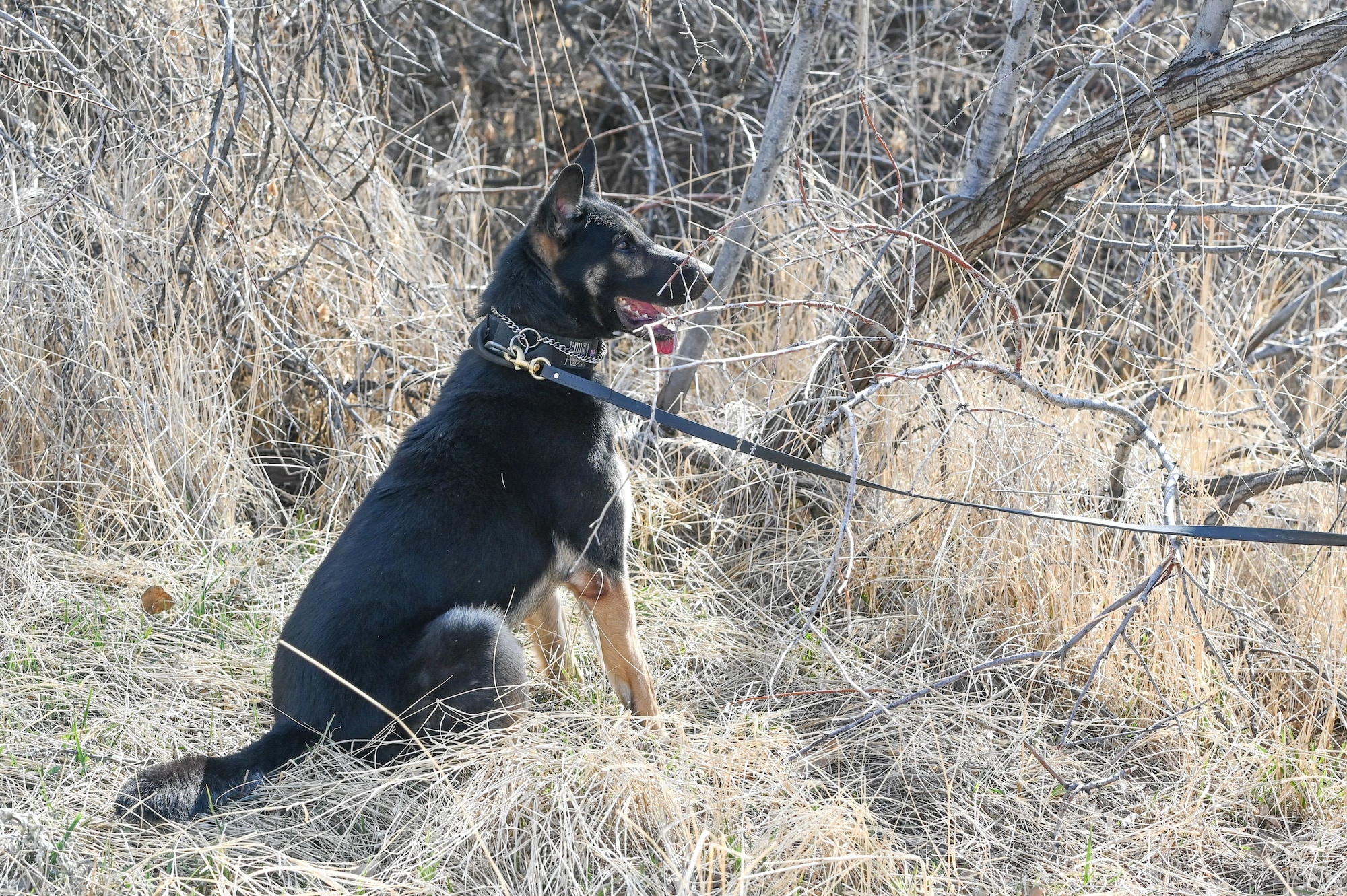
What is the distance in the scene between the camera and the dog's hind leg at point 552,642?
352 cm

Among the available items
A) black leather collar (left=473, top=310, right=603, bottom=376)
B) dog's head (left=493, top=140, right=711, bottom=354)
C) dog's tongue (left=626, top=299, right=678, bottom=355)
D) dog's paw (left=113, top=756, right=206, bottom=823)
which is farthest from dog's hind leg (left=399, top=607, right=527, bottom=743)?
dog's tongue (left=626, top=299, right=678, bottom=355)

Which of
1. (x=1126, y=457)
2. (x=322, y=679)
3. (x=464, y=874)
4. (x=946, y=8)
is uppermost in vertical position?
(x=946, y=8)

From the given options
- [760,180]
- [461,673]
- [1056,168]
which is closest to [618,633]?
[461,673]

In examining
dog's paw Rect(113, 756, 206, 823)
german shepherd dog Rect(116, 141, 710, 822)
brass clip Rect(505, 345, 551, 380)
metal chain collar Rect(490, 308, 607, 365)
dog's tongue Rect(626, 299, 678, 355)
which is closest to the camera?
dog's paw Rect(113, 756, 206, 823)

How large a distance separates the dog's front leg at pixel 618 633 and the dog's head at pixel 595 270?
79 cm

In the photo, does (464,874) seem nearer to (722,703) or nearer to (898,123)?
(722,703)

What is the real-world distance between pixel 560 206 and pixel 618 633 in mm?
1311

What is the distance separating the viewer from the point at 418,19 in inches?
248

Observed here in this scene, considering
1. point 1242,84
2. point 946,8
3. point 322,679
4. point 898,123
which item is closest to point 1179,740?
point 1242,84

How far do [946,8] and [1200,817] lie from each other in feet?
15.5

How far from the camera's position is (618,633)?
10.6 feet

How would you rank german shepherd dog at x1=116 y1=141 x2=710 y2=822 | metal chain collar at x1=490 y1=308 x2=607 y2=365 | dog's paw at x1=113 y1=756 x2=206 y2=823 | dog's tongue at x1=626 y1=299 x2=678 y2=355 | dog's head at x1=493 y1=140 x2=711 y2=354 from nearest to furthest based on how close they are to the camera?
dog's paw at x1=113 y1=756 x2=206 y2=823, german shepherd dog at x1=116 y1=141 x2=710 y2=822, metal chain collar at x1=490 y1=308 x2=607 y2=365, dog's head at x1=493 y1=140 x2=711 y2=354, dog's tongue at x1=626 y1=299 x2=678 y2=355

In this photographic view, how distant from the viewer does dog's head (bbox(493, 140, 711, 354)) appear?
338 centimetres

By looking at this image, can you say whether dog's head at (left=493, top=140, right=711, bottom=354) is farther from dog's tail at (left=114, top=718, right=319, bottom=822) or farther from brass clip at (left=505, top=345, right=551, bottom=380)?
dog's tail at (left=114, top=718, right=319, bottom=822)
